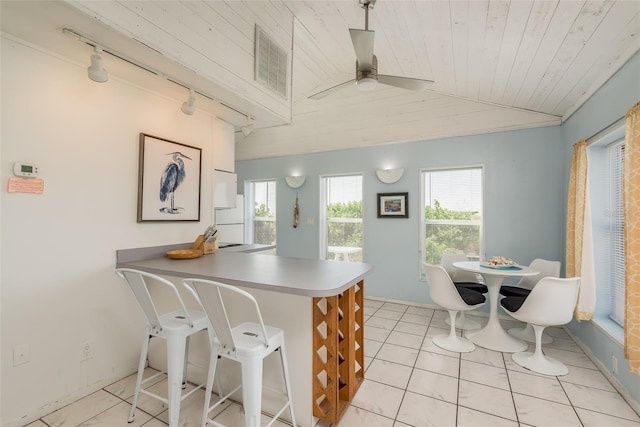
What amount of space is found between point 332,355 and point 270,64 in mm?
2614

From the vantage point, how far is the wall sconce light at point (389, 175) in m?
4.45

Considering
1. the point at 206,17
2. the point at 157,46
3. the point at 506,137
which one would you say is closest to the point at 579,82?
the point at 506,137

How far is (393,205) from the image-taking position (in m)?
4.50

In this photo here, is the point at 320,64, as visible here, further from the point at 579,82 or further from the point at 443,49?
the point at 579,82

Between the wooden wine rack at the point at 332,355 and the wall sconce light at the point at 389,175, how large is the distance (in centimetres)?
286

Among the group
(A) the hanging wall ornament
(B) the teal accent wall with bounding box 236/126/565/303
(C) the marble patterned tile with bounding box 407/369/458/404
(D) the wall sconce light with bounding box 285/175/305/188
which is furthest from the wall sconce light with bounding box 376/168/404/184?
(C) the marble patterned tile with bounding box 407/369/458/404

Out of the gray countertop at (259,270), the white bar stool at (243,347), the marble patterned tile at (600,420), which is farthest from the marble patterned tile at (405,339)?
the white bar stool at (243,347)

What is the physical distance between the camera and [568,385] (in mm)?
2326

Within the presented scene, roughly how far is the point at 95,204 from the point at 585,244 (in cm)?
428

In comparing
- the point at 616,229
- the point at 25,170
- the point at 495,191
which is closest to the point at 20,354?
the point at 25,170

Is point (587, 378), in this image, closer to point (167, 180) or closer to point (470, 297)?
point (470, 297)

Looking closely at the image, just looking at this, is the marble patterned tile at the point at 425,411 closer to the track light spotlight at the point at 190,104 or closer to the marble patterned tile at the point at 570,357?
the marble patterned tile at the point at 570,357

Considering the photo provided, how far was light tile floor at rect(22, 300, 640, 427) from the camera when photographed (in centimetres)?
191

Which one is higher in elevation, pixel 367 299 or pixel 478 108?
pixel 478 108
